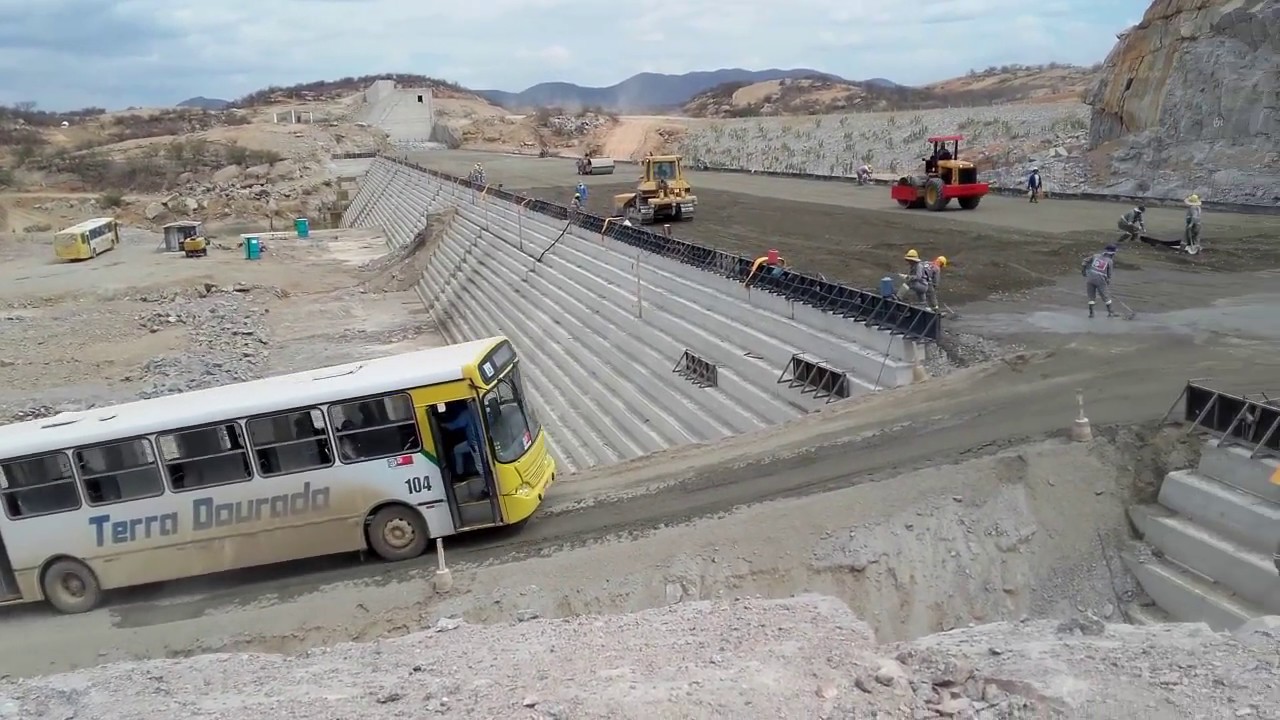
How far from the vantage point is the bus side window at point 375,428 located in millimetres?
10844

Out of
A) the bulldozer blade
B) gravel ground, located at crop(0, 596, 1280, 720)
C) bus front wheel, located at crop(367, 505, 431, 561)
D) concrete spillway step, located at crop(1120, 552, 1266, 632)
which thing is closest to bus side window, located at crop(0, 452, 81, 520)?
gravel ground, located at crop(0, 596, 1280, 720)

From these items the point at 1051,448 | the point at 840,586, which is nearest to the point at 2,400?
the point at 840,586

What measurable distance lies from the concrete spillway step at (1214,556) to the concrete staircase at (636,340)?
4269 millimetres

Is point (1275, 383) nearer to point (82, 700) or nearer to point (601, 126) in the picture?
point (82, 700)

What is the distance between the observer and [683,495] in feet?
37.2

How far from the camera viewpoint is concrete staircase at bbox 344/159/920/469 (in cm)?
1421

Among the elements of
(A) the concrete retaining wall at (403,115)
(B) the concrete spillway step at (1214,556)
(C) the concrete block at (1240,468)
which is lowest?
(B) the concrete spillway step at (1214,556)

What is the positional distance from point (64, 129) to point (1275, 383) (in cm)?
13828

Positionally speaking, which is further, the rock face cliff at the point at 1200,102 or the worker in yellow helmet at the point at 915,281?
the rock face cliff at the point at 1200,102

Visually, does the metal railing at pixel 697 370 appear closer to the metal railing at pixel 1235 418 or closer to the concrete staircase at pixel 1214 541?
the metal railing at pixel 1235 418

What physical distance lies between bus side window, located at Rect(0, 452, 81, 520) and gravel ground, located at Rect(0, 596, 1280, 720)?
3.11 meters

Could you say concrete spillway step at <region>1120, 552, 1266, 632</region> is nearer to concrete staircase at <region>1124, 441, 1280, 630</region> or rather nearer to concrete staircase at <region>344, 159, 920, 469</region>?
concrete staircase at <region>1124, 441, 1280, 630</region>

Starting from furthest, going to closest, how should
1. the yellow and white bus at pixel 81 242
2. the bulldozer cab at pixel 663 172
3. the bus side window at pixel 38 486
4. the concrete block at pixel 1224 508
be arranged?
the yellow and white bus at pixel 81 242 → the bulldozer cab at pixel 663 172 → the bus side window at pixel 38 486 → the concrete block at pixel 1224 508

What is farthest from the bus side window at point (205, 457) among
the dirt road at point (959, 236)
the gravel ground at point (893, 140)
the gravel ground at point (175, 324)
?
the gravel ground at point (893, 140)
